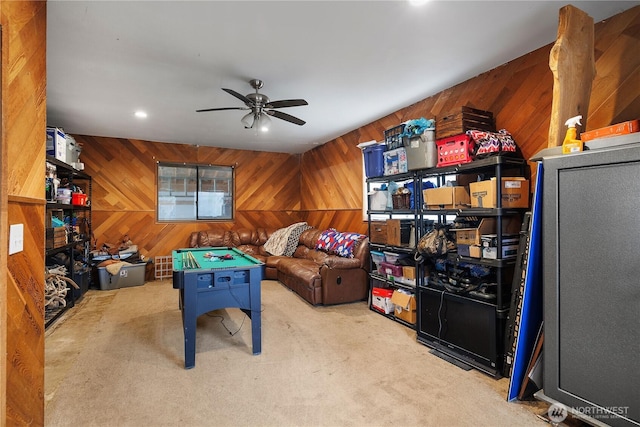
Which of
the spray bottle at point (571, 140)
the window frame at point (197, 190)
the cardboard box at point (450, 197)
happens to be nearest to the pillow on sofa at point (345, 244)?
the cardboard box at point (450, 197)

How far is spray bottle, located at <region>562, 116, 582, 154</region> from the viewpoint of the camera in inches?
76.4

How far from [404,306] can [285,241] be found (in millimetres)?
3155

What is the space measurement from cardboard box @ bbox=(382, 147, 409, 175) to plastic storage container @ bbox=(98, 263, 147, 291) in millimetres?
4633

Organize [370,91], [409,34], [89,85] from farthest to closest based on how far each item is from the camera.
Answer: [370,91]
[89,85]
[409,34]

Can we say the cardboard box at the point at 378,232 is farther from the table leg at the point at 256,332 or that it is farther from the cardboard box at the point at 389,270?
the table leg at the point at 256,332

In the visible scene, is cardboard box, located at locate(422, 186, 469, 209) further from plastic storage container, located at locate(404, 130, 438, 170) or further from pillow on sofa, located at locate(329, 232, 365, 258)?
pillow on sofa, located at locate(329, 232, 365, 258)

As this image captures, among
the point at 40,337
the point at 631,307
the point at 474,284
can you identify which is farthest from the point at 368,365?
the point at 40,337

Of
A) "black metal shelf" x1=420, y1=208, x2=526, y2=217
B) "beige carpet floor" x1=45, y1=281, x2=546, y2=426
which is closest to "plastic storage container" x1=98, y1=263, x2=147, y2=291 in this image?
"beige carpet floor" x1=45, y1=281, x2=546, y2=426

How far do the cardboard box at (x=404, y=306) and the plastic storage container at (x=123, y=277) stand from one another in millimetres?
4483

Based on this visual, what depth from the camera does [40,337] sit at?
1894 millimetres

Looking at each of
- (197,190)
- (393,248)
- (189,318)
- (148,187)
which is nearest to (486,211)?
(393,248)

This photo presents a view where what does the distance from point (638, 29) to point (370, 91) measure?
2.29 m

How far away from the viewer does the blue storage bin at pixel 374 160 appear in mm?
4109

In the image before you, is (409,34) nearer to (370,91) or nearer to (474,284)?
(370,91)
